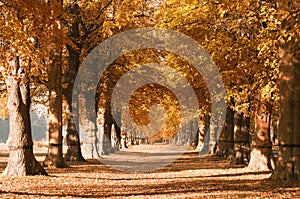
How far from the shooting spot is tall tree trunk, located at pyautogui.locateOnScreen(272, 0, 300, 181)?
1605 cm

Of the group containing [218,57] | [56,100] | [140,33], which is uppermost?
[140,33]

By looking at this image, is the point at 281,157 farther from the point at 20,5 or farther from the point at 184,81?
the point at 184,81

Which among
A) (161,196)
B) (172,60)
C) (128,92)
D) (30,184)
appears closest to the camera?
(161,196)

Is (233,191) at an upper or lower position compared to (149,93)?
lower

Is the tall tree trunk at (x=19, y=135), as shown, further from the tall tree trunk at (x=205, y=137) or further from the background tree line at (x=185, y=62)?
the tall tree trunk at (x=205, y=137)

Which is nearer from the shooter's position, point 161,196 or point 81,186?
point 161,196

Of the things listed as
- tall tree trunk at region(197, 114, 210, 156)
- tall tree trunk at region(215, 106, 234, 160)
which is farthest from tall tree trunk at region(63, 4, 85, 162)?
tall tree trunk at region(197, 114, 210, 156)

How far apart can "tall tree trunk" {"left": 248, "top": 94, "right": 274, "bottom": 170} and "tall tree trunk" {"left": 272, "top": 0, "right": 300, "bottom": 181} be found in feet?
17.1

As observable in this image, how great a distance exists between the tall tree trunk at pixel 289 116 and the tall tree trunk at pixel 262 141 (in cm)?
522

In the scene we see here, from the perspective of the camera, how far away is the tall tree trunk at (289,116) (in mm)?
16047

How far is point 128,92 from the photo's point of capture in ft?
112

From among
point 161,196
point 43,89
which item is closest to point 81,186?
point 161,196

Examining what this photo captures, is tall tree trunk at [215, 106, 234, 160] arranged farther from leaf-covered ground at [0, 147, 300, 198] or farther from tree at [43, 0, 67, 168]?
leaf-covered ground at [0, 147, 300, 198]

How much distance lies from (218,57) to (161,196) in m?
9.69
